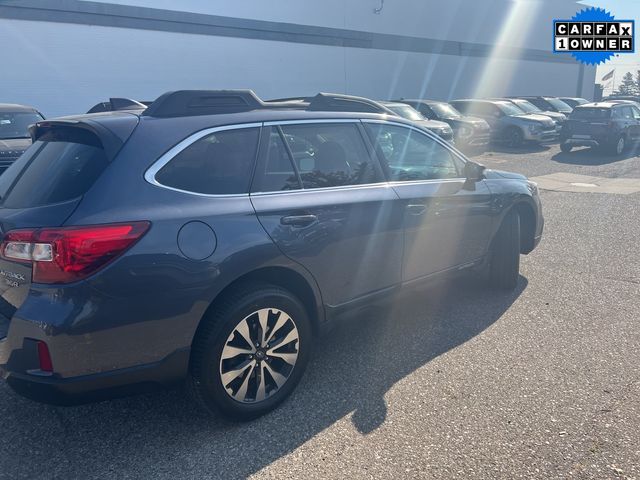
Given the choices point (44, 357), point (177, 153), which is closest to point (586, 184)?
point (177, 153)

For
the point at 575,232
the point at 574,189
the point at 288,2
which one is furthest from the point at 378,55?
the point at 575,232

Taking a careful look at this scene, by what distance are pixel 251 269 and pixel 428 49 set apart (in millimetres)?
28228

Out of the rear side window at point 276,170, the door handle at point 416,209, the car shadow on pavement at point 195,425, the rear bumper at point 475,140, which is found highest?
the rear side window at point 276,170

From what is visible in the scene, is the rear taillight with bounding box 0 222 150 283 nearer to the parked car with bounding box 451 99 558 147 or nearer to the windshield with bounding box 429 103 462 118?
the windshield with bounding box 429 103 462 118

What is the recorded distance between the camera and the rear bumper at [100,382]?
2.55 metres

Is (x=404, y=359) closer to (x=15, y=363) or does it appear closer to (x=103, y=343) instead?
(x=103, y=343)

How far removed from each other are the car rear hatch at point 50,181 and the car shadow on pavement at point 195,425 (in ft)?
2.38

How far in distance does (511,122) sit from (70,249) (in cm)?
1823

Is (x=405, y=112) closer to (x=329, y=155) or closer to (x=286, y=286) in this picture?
(x=329, y=155)

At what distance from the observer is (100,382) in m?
2.62

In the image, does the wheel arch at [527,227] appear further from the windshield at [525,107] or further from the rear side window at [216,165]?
the windshield at [525,107]

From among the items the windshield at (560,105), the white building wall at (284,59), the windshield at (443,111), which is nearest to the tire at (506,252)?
the windshield at (443,111)

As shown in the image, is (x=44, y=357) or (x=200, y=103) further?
(x=200, y=103)

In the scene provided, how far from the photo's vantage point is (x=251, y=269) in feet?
9.66
